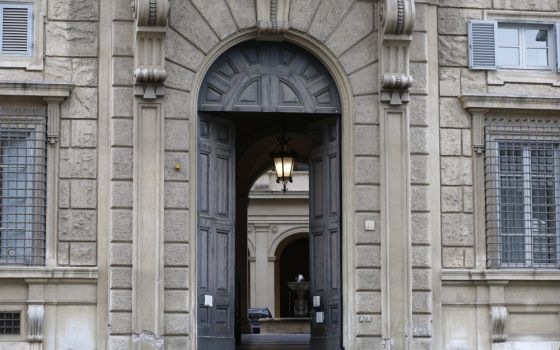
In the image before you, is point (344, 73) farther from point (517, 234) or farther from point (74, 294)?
point (74, 294)

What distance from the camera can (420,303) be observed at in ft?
63.2

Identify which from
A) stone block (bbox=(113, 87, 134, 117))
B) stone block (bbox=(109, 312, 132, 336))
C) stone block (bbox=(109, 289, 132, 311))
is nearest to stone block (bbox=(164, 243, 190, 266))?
stone block (bbox=(109, 289, 132, 311))

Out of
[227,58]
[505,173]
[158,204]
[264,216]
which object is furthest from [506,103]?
[264,216]

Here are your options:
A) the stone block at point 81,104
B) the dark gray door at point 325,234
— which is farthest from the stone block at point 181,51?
the dark gray door at point 325,234

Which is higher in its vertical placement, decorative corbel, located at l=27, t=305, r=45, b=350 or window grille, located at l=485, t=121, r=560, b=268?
window grille, located at l=485, t=121, r=560, b=268

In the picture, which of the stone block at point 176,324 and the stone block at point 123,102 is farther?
the stone block at point 123,102

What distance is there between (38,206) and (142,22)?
302cm

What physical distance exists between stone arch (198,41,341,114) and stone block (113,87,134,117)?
3.74ft

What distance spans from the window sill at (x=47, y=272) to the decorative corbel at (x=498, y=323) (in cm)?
584

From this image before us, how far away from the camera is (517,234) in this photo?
20.0 meters

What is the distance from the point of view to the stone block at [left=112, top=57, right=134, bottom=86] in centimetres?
1911

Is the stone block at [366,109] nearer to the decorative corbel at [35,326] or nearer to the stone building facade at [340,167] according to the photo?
the stone building facade at [340,167]

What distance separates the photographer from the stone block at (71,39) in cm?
1923

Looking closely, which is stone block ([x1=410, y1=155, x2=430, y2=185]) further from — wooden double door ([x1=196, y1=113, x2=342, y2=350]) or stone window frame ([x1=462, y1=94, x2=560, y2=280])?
wooden double door ([x1=196, y1=113, x2=342, y2=350])
